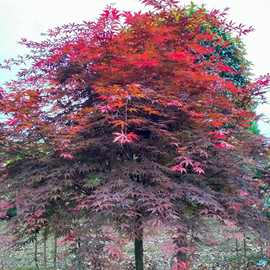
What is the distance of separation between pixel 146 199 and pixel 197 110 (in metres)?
1.07

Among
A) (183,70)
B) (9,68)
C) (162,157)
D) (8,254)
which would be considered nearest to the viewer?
(183,70)

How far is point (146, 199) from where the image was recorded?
304 centimetres

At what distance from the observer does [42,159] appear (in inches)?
146

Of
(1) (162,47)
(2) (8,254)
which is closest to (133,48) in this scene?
(1) (162,47)

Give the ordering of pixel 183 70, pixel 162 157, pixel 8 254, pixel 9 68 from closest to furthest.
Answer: pixel 183 70, pixel 162 157, pixel 9 68, pixel 8 254

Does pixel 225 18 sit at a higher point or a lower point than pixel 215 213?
higher

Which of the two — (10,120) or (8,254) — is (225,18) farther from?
(8,254)

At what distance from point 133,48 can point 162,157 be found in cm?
104

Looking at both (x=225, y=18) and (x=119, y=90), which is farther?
(x=225, y=18)

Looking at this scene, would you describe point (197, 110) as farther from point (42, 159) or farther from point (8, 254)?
point (8, 254)

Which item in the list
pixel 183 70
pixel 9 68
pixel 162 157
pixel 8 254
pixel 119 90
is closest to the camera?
pixel 119 90

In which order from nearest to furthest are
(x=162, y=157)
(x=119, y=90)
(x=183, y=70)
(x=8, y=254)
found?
(x=119, y=90) < (x=183, y=70) < (x=162, y=157) < (x=8, y=254)

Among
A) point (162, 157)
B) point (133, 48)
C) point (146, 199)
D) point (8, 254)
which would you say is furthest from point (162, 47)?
point (8, 254)

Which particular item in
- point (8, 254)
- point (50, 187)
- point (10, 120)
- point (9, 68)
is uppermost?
point (9, 68)
